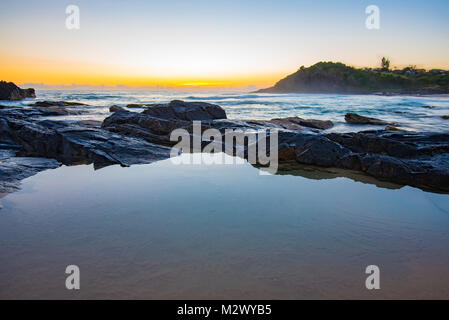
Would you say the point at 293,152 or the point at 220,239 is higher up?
the point at 293,152

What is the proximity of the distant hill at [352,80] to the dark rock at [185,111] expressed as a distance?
73.2m

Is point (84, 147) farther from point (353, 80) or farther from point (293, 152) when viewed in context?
point (353, 80)

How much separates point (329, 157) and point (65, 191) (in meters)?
5.83

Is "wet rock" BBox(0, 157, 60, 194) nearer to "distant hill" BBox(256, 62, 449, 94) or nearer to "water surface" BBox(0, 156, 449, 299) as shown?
"water surface" BBox(0, 156, 449, 299)

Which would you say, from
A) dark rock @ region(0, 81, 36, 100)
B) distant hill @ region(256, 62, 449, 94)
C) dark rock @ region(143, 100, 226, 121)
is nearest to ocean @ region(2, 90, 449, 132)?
dark rock @ region(143, 100, 226, 121)

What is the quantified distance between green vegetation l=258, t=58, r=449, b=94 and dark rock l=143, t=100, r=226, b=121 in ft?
238

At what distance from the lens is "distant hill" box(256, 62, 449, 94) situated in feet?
262

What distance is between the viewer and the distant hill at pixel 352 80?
3147 inches

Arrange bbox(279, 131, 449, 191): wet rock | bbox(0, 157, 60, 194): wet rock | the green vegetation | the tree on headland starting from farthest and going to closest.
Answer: the tree on headland → the green vegetation → bbox(279, 131, 449, 191): wet rock → bbox(0, 157, 60, 194): wet rock

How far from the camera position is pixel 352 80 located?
91312 mm

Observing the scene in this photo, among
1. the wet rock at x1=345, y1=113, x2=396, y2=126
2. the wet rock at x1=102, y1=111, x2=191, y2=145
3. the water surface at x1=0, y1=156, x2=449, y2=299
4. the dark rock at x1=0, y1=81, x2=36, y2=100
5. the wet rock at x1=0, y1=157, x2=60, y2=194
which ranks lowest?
the water surface at x1=0, y1=156, x2=449, y2=299

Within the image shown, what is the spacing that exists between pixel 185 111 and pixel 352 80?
3534 inches

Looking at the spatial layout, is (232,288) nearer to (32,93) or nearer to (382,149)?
(382,149)

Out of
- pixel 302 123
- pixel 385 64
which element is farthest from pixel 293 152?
pixel 385 64
